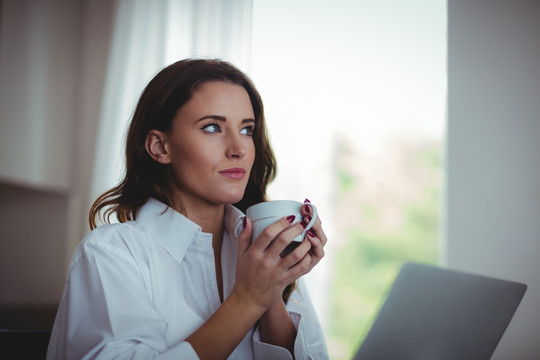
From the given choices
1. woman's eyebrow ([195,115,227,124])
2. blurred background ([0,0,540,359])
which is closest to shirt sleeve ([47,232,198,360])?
woman's eyebrow ([195,115,227,124])

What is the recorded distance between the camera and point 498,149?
1.61 meters

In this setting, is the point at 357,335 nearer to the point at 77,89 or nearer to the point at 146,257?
the point at 77,89

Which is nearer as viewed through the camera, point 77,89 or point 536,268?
point 536,268

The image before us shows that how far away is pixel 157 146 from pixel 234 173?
0.22m

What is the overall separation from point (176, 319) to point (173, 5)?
1372 mm

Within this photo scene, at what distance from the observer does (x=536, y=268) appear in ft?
5.03

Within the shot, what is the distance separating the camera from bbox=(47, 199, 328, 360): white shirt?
30.9 inches

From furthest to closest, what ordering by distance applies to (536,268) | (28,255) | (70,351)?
(28,255) < (536,268) < (70,351)

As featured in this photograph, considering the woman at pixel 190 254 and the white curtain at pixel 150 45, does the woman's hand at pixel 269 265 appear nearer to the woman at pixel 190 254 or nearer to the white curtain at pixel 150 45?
the woman at pixel 190 254

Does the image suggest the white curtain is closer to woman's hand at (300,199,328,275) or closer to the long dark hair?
the long dark hair

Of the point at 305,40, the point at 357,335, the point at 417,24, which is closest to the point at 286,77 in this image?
the point at 305,40

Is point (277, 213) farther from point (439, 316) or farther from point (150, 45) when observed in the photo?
point (150, 45)

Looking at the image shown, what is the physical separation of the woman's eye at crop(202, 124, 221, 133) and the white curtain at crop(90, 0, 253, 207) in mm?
699

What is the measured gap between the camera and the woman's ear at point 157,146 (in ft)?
3.57
